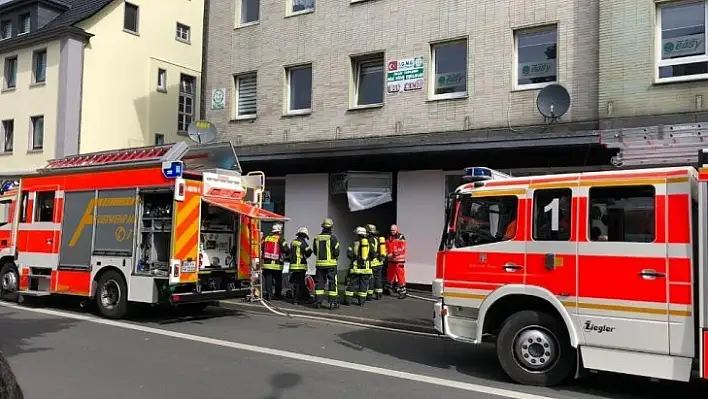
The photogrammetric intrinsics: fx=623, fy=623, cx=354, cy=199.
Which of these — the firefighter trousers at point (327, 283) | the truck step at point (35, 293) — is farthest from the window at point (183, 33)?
the firefighter trousers at point (327, 283)

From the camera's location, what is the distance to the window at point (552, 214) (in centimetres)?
662

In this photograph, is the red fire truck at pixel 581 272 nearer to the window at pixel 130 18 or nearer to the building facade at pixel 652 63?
the building facade at pixel 652 63

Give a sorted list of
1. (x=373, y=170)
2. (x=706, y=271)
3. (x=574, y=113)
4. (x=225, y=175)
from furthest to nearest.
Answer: (x=373, y=170) → (x=574, y=113) → (x=225, y=175) → (x=706, y=271)

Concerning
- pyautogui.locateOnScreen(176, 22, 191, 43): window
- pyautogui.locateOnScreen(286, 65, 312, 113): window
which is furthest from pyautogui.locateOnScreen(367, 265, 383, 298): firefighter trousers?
pyautogui.locateOnScreen(176, 22, 191, 43): window

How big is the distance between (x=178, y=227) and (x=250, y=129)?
8.00m

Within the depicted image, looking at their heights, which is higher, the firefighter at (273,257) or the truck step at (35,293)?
the firefighter at (273,257)

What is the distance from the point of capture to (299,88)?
57.2 feet

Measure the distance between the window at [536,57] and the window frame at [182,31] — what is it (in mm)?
21415

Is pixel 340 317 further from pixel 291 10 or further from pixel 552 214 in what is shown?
pixel 291 10

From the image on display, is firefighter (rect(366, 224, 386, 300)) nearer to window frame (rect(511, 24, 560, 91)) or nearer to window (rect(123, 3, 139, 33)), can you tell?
window frame (rect(511, 24, 560, 91))

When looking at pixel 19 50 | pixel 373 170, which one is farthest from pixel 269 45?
pixel 19 50

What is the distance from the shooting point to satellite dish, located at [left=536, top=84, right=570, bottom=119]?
41.2ft

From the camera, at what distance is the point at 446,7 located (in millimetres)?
14656

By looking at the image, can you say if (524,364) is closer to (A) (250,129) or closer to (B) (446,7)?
(B) (446,7)
